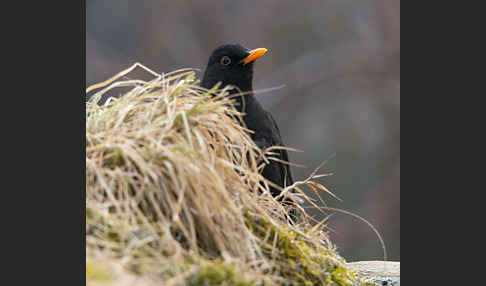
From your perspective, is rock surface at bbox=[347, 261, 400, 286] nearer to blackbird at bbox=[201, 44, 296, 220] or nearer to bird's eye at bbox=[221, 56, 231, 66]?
blackbird at bbox=[201, 44, 296, 220]

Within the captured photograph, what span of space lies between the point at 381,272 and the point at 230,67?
4.24 feet

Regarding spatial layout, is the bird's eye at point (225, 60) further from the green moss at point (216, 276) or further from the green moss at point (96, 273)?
the green moss at point (96, 273)

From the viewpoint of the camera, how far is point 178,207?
1388 mm

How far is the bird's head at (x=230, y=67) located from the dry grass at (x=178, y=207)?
1070 millimetres

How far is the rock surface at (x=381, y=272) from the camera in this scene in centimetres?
232

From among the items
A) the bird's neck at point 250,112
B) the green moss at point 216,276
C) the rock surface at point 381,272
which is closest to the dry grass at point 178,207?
the green moss at point 216,276

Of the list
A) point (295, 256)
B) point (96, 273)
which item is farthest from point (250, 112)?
point (96, 273)

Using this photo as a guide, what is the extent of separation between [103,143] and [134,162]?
0.36ft

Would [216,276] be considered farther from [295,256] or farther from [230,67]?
[230,67]

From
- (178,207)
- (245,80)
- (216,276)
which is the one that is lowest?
(216,276)

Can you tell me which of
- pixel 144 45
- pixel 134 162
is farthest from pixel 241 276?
pixel 144 45

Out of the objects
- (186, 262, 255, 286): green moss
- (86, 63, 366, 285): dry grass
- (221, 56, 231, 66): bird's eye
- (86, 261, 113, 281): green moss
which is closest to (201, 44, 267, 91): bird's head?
(221, 56, 231, 66): bird's eye

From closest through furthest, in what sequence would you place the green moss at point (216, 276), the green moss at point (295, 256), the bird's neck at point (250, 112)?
1. the green moss at point (216, 276)
2. the green moss at point (295, 256)
3. the bird's neck at point (250, 112)

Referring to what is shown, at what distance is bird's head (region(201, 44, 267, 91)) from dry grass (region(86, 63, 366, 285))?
107 cm
